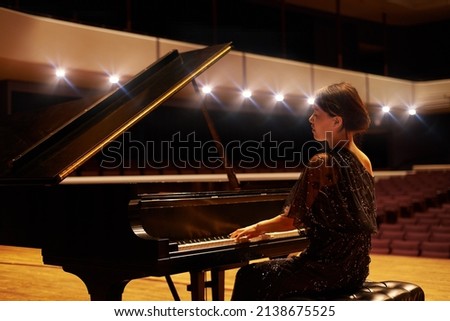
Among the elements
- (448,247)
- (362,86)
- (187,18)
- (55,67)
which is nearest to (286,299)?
(448,247)

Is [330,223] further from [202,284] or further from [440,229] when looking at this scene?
[440,229]

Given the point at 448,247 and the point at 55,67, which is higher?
the point at 55,67

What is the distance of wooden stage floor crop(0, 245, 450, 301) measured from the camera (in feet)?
13.2

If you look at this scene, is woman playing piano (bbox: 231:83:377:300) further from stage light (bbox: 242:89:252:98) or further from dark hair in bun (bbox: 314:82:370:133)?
stage light (bbox: 242:89:252:98)

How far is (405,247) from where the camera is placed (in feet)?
20.7

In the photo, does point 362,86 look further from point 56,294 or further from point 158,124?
point 56,294

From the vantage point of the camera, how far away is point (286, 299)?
2162mm

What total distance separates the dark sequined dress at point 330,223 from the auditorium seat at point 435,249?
13.8 ft

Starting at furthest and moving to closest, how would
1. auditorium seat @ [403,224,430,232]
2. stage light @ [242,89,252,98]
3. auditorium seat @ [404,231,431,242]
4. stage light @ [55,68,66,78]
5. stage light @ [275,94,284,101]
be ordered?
stage light @ [275,94,284,101] → stage light @ [242,89,252,98] → stage light @ [55,68,66,78] → auditorium seat @ [403,224,430,232] → auditorium seat @ [404,231,431,242]

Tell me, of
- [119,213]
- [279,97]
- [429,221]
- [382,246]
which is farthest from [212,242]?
[279,97]

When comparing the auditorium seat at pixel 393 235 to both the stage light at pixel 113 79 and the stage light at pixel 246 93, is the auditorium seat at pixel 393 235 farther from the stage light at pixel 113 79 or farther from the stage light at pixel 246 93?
the stage light at pixel 246 93

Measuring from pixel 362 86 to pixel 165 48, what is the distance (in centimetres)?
576

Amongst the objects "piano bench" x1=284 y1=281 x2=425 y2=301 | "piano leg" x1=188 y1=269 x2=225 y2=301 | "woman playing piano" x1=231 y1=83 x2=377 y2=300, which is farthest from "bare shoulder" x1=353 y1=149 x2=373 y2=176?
"piano leg" x1=188 y1=269 x2=225 y2=301

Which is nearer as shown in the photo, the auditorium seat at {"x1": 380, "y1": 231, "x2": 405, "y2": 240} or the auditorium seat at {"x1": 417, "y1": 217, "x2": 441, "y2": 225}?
the auditorium seat at {"x1": 380, "y1": 231, "x2": 405, "y2": 240}
